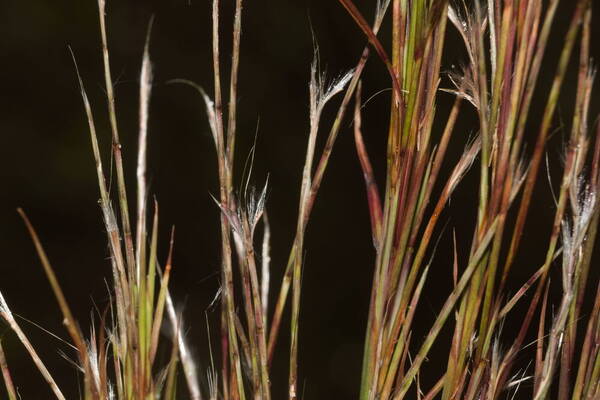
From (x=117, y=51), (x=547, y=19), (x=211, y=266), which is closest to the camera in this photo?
(x=547, y=19)

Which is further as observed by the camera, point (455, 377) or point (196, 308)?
point (196, 308)

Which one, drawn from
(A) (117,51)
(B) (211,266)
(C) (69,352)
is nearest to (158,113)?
(A) (117,51)

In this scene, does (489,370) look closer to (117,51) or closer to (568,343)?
(568,343)

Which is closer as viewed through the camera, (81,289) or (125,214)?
(125,214)

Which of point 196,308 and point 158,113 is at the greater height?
point 158,113

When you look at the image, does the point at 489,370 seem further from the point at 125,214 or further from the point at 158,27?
the point at 158,27

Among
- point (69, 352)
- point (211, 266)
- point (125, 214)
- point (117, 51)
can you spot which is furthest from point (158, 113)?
point (125, 214)

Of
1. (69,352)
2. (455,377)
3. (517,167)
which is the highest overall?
(517,167)

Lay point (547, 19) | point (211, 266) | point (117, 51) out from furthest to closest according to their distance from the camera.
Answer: point (211, 266), point (117, 51), point (547, 19)

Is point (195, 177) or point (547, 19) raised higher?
point (547, 19)
